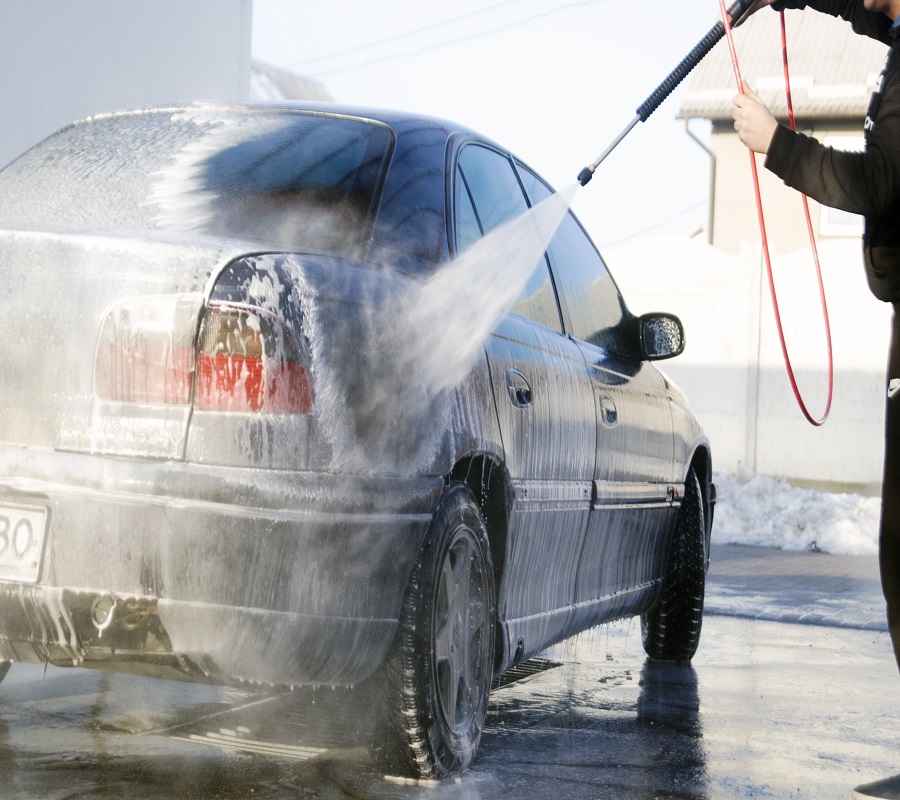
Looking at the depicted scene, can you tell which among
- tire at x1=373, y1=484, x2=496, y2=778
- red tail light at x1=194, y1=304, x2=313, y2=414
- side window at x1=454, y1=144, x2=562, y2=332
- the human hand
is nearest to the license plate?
red tail light at x1=194, y1=304, x2=313, y2=414

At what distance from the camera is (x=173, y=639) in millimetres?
2971

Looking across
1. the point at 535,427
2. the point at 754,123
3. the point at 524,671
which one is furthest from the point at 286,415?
the point at 524,671

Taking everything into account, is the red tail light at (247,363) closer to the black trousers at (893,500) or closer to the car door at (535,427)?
the car door at (535,427)

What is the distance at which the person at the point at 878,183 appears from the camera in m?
3.52

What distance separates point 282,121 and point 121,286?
3.58 feet

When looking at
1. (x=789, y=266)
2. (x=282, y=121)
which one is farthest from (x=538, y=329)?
(x=789, y=266)

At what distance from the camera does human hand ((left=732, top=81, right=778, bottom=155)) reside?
358 centimetres

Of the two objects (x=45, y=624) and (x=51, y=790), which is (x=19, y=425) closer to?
(x=45, y=624)

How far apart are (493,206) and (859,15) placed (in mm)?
1217

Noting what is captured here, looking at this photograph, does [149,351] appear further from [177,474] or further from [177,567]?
[177,567]

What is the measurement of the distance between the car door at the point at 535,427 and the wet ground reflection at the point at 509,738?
40 cm

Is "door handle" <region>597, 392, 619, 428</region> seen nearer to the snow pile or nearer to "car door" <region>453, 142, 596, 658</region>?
"car door" <region>453, 142, 596, 658</region>

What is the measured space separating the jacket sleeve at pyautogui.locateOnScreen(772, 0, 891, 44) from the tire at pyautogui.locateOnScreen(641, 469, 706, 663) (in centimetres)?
232

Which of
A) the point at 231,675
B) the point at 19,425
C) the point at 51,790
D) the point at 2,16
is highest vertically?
the point at 2,16
